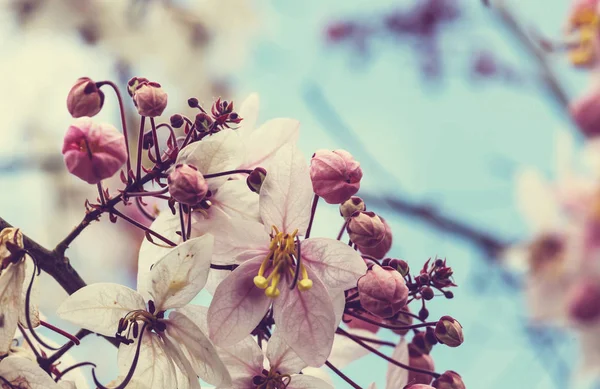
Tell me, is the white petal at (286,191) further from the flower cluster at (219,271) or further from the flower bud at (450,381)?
the flower bud at (450,381)

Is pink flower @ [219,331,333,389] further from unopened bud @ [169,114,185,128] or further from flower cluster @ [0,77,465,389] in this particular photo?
unopened bud @ [169,114,185,128]

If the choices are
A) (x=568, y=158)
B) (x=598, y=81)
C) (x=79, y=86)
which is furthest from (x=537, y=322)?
(x=79, y=86)

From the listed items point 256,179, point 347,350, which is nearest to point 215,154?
point 256,179

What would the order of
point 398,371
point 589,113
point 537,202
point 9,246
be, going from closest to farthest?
point 9,246
point 398,371
point 589,113
point 537,202

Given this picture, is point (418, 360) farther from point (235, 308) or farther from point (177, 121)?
point (177, 121)

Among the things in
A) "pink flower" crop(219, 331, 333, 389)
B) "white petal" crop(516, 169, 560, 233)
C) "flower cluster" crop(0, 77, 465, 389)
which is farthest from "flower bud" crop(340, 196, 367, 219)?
"white petal" crop(516, 169, 560, 233)

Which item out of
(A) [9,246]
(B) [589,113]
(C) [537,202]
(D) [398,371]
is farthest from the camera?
(C) [537,202]
